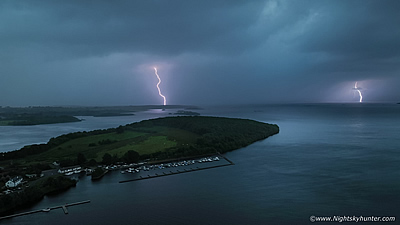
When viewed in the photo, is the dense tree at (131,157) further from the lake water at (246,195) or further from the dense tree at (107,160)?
the lake water at (246,195)

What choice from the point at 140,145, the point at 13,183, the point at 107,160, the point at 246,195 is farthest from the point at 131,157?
the point at 246,195

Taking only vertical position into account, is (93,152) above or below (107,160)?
above

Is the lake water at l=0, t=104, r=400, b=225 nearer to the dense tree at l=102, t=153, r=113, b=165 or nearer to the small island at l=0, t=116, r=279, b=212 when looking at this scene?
Answer: the small island at l=0, t=116, r=279, b=212

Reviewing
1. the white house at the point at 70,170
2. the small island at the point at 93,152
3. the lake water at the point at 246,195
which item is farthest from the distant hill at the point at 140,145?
the lake water at the point at 246,195

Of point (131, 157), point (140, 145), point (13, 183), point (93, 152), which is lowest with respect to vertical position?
point (13, 183)

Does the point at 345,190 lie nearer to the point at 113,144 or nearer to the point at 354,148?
the point at 354,148

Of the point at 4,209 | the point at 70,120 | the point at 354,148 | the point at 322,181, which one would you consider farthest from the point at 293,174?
the point at 70,120

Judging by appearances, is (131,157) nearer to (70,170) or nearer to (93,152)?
(70,170)

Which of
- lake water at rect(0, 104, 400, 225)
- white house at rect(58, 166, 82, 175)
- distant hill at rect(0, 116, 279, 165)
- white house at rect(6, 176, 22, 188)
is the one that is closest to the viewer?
lake water at rect(0, 104, 400, 225)

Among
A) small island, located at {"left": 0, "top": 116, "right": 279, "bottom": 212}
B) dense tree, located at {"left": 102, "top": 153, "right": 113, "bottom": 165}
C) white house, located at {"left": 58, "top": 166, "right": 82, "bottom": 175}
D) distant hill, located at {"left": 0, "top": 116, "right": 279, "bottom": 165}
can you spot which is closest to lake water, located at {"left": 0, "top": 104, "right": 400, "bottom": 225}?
small island, located at {"left": 0, "top": 116, "right": 279, "bottom": 212}
